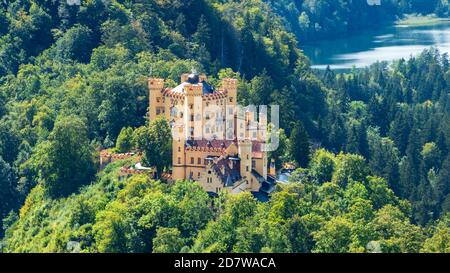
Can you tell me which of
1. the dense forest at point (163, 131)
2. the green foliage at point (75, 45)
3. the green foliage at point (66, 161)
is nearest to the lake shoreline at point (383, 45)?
the dense forest at point (163, 131)

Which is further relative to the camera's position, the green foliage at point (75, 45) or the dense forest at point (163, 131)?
the green foliage at point (75, 45)

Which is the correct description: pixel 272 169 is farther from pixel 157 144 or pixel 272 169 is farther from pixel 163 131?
pixel 157 144

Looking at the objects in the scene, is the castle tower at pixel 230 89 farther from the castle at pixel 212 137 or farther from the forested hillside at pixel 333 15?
the forested hillside at pixel 333 15

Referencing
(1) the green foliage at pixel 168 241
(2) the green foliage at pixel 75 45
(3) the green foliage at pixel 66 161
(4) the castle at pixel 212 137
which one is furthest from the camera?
(2) the green foliage at pixel 75 45

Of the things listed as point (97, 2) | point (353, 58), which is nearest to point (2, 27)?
point (97, 2)

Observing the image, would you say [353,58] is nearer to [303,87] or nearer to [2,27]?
[303,87]

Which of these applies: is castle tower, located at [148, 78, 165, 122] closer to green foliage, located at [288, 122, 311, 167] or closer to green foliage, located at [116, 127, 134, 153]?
green foliage, located at [116, 127, 134, 153]

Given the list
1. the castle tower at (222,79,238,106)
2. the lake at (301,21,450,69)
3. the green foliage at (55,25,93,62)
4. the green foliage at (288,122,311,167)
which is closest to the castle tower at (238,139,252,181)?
the castle tower at (222,79,238,106)

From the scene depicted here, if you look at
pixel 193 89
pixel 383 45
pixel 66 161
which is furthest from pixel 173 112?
pixel 383 45
